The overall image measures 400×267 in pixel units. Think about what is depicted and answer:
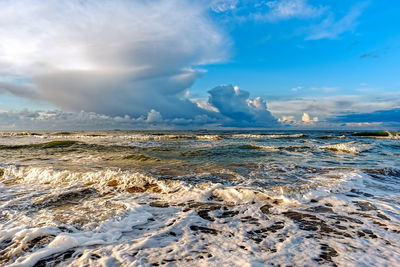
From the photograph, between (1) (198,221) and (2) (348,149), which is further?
(2) (348,149)

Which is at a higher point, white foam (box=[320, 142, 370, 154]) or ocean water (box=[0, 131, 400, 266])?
ocean water (box=[0, 131, 400, 266])

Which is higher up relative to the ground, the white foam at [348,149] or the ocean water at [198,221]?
the ocean water at [198,221]

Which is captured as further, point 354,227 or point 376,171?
point 376,171

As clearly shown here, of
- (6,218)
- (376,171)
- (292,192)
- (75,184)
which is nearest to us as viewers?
(6,218)

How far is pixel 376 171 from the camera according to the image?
30.3ft

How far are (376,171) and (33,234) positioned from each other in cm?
1152

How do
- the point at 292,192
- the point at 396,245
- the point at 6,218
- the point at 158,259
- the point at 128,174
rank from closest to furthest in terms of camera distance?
1. the point at 158,259
2. the point at 396,245
3. the point at 6,218
4. the point at 292,192
5. the point at 128,174

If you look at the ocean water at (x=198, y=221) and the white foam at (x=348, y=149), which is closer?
the ocean water at (x=198, y=221)

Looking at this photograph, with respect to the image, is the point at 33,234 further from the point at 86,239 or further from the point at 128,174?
the point at 128,174

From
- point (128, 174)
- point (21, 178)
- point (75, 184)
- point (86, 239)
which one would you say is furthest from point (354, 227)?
point (21, 178)

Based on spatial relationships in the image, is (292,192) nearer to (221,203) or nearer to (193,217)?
(221,203)

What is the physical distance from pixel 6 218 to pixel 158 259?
361 centimetres

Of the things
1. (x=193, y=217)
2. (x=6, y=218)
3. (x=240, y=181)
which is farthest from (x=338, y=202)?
(x=6, y=218)

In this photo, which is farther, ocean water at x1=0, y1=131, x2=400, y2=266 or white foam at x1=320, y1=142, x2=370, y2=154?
white foam at x1=320, y1=142, x2=370, y2=154
